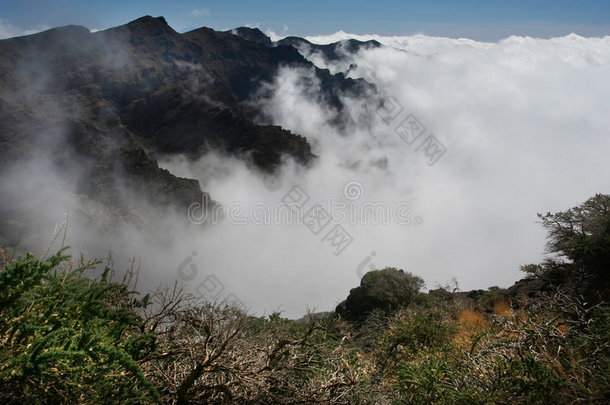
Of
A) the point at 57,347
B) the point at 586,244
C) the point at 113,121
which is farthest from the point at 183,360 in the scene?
the point at 113,121

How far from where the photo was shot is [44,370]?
346 cm

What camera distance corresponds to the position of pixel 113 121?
146375 mm

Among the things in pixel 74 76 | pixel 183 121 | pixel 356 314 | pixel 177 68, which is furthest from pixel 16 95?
pixel 356 314

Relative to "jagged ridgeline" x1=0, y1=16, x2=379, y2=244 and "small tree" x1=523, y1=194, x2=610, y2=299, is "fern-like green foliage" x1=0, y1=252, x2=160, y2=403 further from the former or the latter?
"jagged ridgeline" x1=0, y1=16, x2=379, y2=244

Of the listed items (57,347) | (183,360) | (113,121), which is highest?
(113,121)

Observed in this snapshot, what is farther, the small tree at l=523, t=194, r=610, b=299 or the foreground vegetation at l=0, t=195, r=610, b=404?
the small tree at l=523, t=194, r=610, b=299

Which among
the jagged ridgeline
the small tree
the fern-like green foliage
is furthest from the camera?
the jagged ridgeline

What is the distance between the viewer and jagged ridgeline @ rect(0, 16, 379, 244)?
122938 mm

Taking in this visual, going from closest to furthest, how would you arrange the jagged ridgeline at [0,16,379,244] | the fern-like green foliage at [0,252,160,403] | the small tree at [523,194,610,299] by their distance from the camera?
1. the fern-like green foliage at [0,252,160,403]
2. the small tree at [523,194,610,299]
3. the jagged ridgeline at [0,16,379,244]

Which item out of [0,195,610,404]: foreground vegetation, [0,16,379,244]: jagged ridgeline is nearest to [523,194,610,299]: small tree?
[0,195,610,404]: foreground vegetation

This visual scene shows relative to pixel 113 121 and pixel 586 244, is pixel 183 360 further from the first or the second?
pixel 113 121

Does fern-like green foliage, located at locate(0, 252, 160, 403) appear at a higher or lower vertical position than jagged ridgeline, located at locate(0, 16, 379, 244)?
lower

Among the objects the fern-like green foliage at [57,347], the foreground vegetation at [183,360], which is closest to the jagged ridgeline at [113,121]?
the foreground vegetation at [183,360]

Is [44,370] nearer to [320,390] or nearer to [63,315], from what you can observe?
[63,315]
